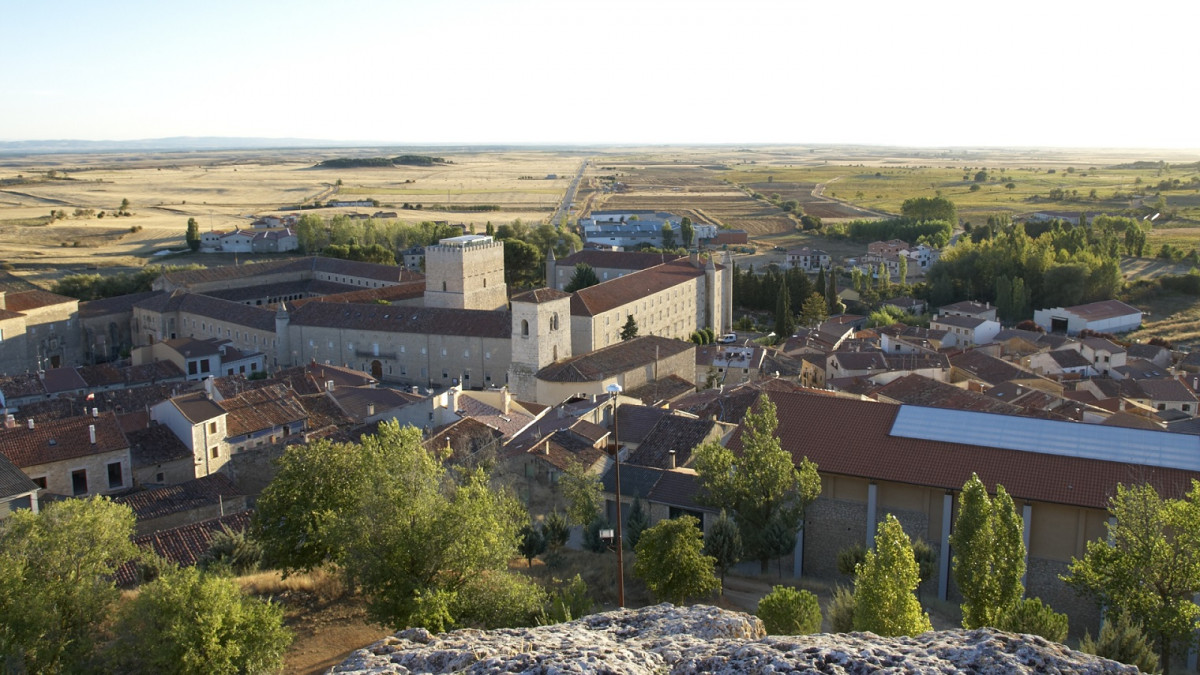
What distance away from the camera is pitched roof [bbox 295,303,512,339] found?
45.0m

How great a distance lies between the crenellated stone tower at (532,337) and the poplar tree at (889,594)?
2702cm

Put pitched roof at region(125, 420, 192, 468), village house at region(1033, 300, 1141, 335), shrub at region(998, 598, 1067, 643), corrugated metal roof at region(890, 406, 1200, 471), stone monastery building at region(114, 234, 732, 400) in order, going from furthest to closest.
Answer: village house at region(1033, 300, 1141, 335) → stone monastery building at region(114, 234, 732, 400) → pitched roof at region(125, 420, 192, 468) → corrugated metal roof at region(890, 406, 1200, 471) → shrub at region(998, 598, 1067, 643)

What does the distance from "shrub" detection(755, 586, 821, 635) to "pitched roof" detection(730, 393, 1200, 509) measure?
7.01 m

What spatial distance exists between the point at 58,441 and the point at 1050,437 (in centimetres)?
2392

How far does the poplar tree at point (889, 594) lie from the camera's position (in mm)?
12211

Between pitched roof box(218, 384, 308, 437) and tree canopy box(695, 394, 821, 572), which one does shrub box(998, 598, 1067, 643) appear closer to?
tree canopy box(695, 394, 821, 572)

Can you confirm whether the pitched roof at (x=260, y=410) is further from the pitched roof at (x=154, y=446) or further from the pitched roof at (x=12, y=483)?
the pitched roof at (x=12, y=483)

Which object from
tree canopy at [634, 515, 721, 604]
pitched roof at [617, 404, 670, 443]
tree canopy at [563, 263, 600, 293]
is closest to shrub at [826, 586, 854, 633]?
tree canopy at [634, 515, 721, 604]

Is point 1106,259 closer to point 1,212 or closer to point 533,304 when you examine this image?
point 533,304

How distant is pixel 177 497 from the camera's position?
22.0m

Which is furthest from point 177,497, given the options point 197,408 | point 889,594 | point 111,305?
point 111,305

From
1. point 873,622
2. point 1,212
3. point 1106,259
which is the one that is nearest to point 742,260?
point 1106,259

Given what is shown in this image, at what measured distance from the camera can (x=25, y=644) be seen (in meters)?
11.8

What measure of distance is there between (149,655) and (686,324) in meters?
47.2
